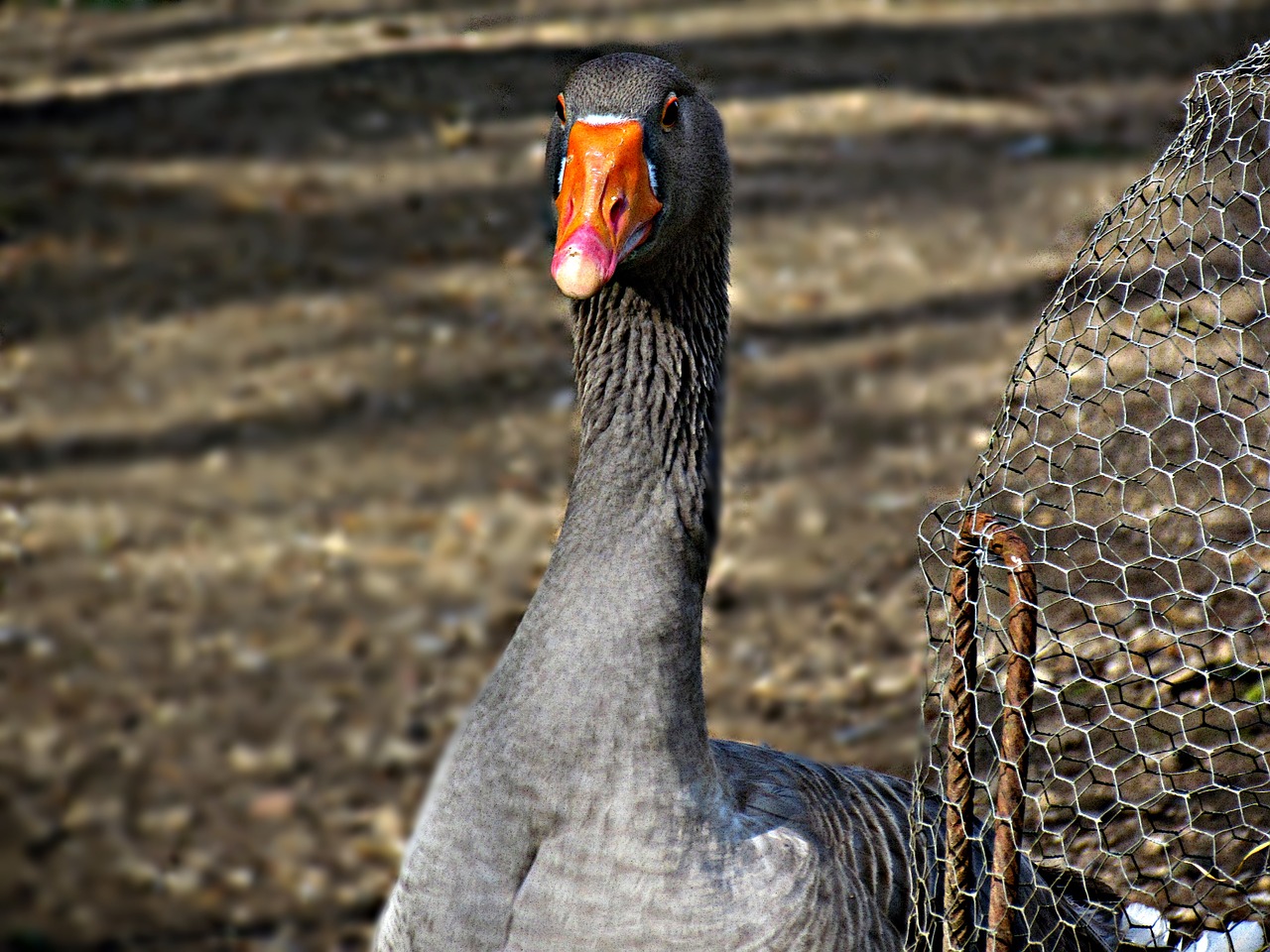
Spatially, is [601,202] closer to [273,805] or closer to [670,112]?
[670,112]

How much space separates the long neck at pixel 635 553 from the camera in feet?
9.14

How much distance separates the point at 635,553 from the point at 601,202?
2.56ft

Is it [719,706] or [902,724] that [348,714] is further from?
[902,724]

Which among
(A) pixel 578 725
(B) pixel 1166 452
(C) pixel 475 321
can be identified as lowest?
(A) pixel 578 725

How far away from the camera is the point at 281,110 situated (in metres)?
9.14

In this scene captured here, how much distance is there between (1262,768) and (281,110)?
7.67 m

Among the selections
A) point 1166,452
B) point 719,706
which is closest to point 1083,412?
point 1166,452

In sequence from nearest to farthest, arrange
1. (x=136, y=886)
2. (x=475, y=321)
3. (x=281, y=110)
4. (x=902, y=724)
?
(x=136, y=886), (x=902, y=724), (x=475, y=321), (x=281, y=110)

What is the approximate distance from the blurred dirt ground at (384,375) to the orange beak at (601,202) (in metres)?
2.82

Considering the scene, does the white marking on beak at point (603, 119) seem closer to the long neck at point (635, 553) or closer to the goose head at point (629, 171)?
the goose head at point (629, 171)

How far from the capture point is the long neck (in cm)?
279

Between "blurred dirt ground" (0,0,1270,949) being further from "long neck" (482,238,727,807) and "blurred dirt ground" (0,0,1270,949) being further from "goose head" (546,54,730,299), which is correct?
"goose head" (546,54,730,299)

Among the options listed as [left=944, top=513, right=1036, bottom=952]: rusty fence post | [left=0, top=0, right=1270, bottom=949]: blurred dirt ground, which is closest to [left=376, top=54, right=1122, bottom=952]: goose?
[left=944, top=513, right=1036, bottom=952]: rusty fence post

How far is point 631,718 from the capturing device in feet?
9.12
